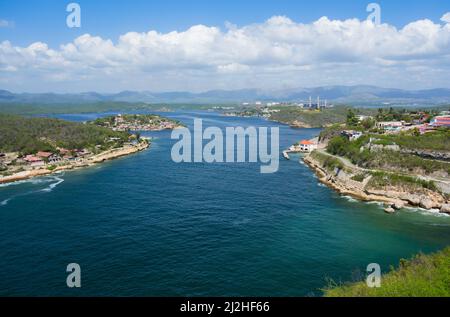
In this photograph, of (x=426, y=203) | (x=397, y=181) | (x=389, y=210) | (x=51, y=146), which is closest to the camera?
(x=389, y=210)

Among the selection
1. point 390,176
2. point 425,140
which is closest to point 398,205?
point 390,176

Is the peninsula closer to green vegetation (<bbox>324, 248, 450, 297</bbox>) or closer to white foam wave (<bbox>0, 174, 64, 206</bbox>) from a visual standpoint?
white foam wave (<bbox>0, 174, 64, 206</bbox>)

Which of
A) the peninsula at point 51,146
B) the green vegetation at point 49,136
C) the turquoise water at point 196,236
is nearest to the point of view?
the turquoise water at point 196,236

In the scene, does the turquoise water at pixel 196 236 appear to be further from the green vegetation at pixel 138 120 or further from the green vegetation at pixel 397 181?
the green vegetation at pixel 138 120

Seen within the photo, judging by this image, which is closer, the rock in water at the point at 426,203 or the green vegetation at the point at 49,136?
the rock in water at the point at 426,203

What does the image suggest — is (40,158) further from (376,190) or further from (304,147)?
(376,190)

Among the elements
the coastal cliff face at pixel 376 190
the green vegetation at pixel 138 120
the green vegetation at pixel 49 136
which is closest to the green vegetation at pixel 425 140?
the coastal cliff face at pixel 376 190

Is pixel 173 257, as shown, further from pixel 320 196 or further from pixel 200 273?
pixel 320 196
